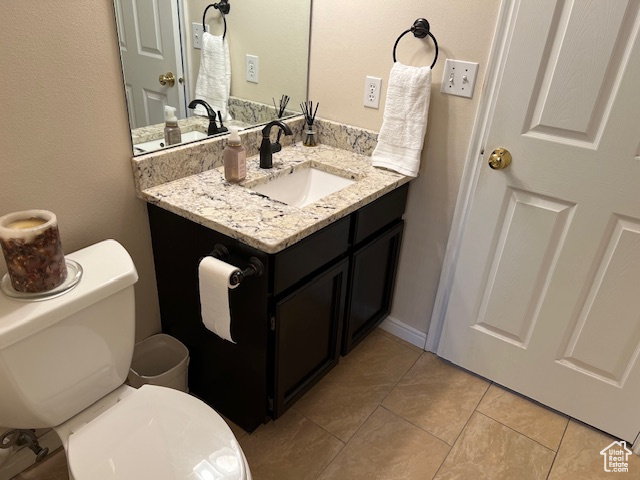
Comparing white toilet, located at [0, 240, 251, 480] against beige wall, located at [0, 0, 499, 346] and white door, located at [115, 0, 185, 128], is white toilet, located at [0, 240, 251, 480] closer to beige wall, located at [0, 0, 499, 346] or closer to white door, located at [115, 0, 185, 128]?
beige wall, located at [0, 0, 499, 346]

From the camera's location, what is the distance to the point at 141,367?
1.66 meters

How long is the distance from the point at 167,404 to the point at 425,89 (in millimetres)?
1279

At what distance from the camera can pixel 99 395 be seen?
125cm

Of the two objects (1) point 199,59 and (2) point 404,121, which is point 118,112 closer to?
(1) point 199,59

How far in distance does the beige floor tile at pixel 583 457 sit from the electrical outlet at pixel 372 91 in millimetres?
1435

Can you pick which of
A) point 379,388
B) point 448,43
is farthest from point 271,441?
point 448,43

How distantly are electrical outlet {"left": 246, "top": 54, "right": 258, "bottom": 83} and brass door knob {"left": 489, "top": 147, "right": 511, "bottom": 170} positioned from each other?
951mm

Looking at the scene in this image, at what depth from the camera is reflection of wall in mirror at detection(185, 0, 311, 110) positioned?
5.64 feet

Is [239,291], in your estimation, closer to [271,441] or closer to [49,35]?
[271,441]

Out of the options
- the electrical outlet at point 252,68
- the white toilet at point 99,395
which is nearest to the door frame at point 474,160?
the electrical outlet at point 252,68

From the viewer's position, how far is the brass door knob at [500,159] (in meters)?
1.56

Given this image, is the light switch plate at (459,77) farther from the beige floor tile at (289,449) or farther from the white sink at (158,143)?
the beige floor tile at (289,449)

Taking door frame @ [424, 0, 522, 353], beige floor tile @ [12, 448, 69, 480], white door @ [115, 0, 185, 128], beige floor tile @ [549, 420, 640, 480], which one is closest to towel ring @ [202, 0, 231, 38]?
white door @ [115, 0, 185, 128]

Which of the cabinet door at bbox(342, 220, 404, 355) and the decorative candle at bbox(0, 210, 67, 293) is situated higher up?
the decorative candle at bbox(0, 210, 67, 293)
